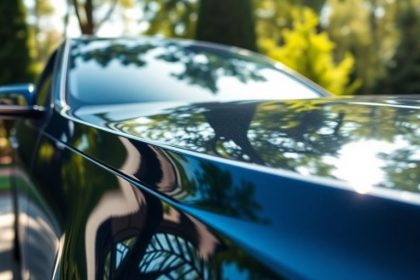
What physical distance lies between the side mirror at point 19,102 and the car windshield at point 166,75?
0.63 ft

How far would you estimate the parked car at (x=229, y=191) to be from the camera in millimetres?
794

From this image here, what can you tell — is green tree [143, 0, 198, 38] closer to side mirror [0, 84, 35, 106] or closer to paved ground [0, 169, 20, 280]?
paved ground [0, 169, 20, 280]

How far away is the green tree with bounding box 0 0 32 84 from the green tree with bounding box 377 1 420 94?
1431 centimetres

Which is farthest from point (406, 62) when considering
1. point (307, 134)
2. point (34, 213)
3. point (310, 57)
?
point (307, 134)

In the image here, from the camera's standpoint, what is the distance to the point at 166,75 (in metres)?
2.63

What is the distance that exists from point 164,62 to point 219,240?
1.95 meters

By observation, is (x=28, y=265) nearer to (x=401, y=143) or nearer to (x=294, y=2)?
(x=401, y=143)

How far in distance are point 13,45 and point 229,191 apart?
14.4 m

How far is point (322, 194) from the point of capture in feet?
2.77

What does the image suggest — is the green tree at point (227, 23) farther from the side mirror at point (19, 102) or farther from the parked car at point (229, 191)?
the parked car at point (229, 191)

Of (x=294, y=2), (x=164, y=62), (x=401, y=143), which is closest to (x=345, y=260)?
(x=401, y=143)

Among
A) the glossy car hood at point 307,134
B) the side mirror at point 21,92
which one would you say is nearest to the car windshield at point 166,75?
the side mirror at point 21,92

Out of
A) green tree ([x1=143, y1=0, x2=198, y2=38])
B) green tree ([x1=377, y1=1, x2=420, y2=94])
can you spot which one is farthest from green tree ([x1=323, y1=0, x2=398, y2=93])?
green tree ([x1=143, y1=0, x2=198, y2=38])

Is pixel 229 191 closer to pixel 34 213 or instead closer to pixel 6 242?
pixel 34 213
